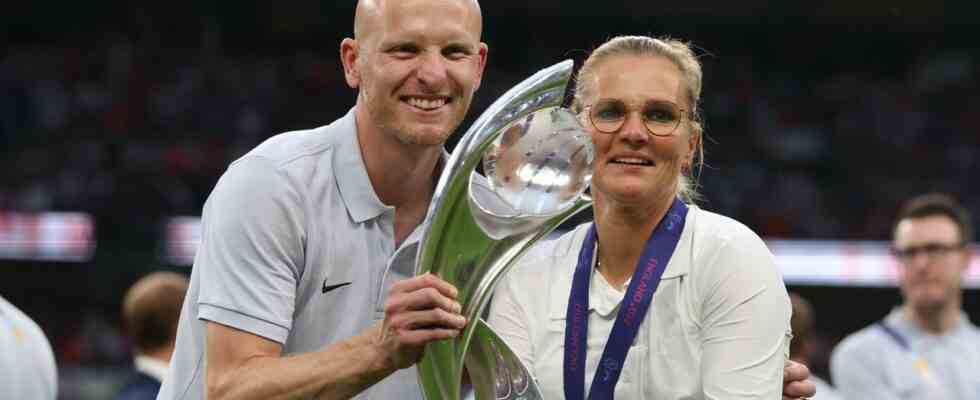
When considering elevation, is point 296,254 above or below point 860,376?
above

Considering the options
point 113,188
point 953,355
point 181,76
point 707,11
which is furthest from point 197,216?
point 953,355

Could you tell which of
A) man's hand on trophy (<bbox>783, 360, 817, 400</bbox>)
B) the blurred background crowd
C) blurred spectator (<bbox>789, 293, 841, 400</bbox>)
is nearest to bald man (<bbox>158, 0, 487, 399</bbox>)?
man's hand on trophy (<bbox>783, 360, 817, 400</bbox>)

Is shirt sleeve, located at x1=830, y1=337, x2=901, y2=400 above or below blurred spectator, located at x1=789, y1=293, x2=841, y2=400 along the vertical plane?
below

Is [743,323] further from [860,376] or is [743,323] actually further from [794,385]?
[860,376]

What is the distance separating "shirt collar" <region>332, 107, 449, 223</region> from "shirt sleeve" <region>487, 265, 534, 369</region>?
10.2 inches

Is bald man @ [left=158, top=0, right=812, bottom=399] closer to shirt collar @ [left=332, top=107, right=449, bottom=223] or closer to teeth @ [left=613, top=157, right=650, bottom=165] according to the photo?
shirt collar @ [left=332, top=107, right=449, bottom=223]

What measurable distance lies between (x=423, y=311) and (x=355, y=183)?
→ 0.63m

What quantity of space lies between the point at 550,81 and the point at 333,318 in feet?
2.35

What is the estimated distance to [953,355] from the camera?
228 inches

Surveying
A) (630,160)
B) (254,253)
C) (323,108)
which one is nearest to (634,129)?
(630,160)

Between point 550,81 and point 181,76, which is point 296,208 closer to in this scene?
point 550,81

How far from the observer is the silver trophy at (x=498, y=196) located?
2.09m

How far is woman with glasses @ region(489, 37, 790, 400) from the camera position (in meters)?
2.35

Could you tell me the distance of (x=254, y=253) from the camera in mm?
2486
